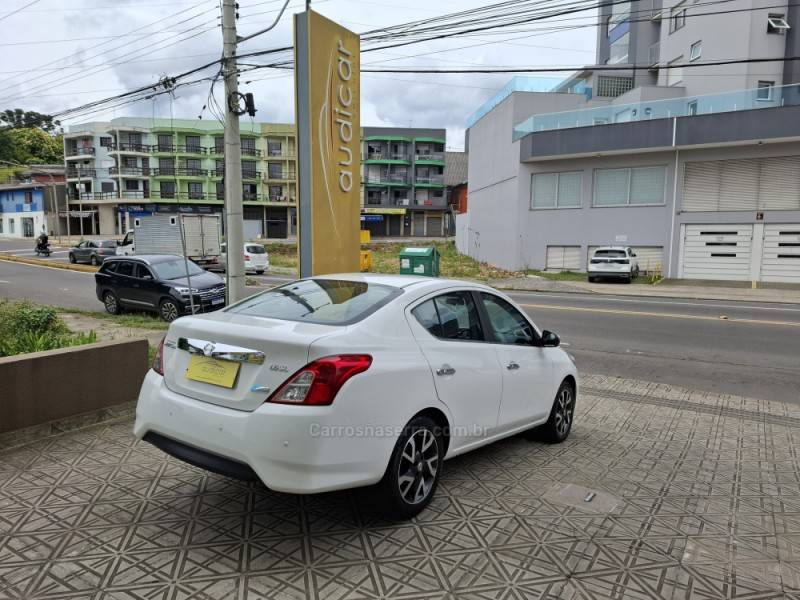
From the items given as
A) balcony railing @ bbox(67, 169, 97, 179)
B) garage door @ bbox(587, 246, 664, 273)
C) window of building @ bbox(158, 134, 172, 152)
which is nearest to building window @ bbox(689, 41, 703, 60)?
garage door @ bbox(587, 246, 664, 273)

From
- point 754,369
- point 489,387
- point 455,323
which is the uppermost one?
point 455,323

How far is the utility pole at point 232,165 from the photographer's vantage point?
9047 millimetres

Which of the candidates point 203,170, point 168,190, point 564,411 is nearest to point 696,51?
point 564,411

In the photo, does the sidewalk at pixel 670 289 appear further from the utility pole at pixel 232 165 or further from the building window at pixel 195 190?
the building window at pixel 195 190

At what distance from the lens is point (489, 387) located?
4.21 m

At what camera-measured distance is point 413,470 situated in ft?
11.8

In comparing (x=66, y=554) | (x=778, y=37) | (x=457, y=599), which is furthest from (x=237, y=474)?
(x=778, y=37)

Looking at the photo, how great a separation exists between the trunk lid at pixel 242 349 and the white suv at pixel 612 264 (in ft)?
80.5

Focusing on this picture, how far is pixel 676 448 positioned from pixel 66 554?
4.74 metres

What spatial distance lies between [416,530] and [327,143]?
20.0 ft

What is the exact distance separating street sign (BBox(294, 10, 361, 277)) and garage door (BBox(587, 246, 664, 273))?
23.2 metres

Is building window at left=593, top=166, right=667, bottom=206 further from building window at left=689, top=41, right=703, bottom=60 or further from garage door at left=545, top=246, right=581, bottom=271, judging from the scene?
building window at left=689, top=41, right=703, bottom=60

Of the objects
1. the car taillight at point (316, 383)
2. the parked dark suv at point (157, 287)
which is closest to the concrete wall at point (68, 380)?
the car taillight at point (316, 383)

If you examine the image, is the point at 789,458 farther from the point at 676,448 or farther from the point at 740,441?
the point at 676,448
